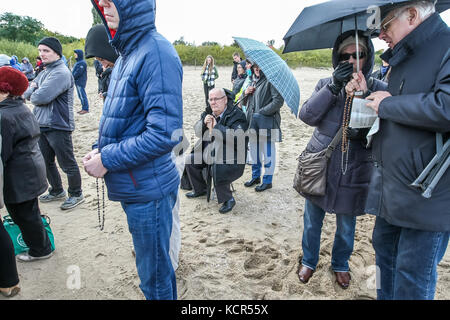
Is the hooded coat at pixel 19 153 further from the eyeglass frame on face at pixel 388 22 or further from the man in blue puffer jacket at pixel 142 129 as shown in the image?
the eyeglass frame on face at pixel 388 22

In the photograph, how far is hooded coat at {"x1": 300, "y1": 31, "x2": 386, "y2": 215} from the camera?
2.31 metres

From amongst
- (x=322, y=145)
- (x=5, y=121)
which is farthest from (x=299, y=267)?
(x=5, y=121)

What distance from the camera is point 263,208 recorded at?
4125 mm

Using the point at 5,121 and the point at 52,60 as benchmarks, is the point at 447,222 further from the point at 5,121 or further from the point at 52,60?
the point at 52,60

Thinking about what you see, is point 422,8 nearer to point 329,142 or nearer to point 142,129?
point 329,142

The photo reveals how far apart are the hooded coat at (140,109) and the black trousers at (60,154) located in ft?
8.14

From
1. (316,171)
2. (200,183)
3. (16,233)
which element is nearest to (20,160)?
(16,233)

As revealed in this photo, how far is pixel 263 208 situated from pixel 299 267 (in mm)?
1387

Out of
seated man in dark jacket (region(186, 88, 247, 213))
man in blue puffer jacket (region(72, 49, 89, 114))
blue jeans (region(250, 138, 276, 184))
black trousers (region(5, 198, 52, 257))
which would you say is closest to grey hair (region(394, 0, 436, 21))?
seated man in dark jacket (region(186, 88, 247, 213))

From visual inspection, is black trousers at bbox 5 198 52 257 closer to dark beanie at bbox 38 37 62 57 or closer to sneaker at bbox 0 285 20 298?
sneaker at bbox 0 285 20 298

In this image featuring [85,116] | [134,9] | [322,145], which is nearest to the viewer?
[134,9]

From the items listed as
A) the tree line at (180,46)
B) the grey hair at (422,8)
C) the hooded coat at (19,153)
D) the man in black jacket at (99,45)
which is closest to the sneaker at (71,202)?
the hooded coat at (19,153)

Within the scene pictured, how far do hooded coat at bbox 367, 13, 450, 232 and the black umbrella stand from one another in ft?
0.80

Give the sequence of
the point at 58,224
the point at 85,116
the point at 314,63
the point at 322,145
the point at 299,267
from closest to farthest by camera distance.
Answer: the point at 322,145 → the point at 299,267 → the point at 58,224 → the point at 85,116 → the point at 314,63
